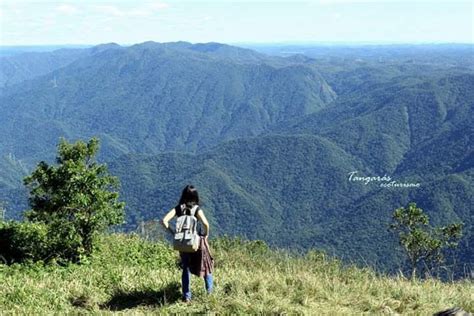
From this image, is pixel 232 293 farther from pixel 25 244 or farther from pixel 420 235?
pixel 420 235

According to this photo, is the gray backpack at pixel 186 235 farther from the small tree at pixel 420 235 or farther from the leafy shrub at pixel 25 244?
the small tree at pixel 420 235

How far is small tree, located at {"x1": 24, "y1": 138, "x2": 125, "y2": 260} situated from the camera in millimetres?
13531

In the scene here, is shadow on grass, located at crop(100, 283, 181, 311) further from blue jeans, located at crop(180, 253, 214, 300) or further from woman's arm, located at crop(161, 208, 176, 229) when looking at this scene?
woman's arm, located at crop(161, 208, 176, 229)

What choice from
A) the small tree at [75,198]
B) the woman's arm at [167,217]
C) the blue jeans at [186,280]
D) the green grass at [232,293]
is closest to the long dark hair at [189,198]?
the woman's arm at [167,217]

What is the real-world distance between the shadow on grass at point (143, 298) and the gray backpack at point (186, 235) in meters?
0.85

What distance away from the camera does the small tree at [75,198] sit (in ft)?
44.4

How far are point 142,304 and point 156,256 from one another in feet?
20.4

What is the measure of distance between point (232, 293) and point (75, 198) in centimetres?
748

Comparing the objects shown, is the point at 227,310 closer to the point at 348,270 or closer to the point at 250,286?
the point at 250,286

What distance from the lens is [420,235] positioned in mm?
40719

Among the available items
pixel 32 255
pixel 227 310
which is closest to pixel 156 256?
pixel 32 255

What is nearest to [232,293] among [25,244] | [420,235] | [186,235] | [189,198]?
[186,235]

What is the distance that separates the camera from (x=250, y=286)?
328 inches

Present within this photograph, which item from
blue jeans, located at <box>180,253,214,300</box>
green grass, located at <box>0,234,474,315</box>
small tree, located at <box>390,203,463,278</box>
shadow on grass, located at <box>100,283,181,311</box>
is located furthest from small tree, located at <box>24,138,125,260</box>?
small tree, located at <box>390,203,463,278</box>
